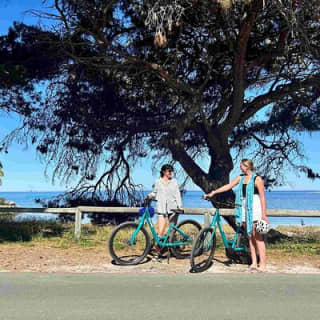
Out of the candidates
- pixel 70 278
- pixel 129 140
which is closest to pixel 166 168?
pixel 70 278

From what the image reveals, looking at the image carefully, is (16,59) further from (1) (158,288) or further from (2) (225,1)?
(1) (158,288)

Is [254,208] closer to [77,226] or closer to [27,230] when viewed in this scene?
[77,226]

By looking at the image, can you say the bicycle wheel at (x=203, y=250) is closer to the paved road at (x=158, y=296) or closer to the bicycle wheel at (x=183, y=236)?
the paved road at (x=158, y=296)

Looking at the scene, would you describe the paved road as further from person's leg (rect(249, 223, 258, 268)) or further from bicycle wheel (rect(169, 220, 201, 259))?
bicycle wheel (rect(169, 220, 201, 259))

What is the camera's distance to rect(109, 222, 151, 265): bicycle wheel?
737cm

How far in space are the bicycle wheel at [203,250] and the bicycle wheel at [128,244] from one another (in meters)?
0.99

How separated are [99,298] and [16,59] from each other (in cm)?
869

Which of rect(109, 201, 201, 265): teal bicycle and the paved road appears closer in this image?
the paved road

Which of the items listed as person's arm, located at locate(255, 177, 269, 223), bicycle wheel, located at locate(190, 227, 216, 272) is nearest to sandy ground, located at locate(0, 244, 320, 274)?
bicycle wheel, located at locate(190, 227, 216, 272)

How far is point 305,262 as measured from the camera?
7.87 metres

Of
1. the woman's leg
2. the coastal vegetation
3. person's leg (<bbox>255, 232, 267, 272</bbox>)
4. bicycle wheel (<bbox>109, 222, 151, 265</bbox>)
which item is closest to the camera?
person's leg (<bbox>255, 232, 267, 272</bbox>)

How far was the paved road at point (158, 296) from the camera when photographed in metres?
4.52

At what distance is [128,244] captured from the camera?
7770mm

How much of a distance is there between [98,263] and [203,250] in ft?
6.38
